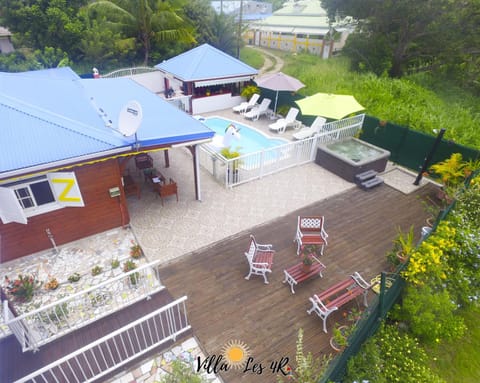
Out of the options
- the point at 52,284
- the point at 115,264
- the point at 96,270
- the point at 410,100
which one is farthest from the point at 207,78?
the point at 52,284

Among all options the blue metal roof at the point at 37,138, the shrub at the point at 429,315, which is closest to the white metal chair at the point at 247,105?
the blue metal roof at the point at 37,138

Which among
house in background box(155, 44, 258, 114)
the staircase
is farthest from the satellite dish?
house in background box(155, 44, 258, 114)

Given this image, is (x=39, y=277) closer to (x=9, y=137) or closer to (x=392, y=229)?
(x=9, y=137)

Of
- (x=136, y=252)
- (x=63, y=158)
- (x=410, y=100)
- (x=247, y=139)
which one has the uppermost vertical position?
(x=63, y=158)

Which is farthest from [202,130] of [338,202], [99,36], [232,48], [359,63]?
[232,48]

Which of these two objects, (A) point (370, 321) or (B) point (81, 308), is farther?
(B) point (81, 308)

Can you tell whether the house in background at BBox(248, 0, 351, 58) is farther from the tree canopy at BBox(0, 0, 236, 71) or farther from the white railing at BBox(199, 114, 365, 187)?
the white railing at BBox(199, 114, 365, 187)

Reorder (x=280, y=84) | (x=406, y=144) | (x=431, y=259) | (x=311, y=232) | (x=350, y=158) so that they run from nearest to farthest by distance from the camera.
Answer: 1. (x=431, y=259)
2. (x=311, y=232)
3. (x=350, y=158)
4. (x=406, y=144)
5. (x=280, y=84)

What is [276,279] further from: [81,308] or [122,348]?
Answer: [81,308]
